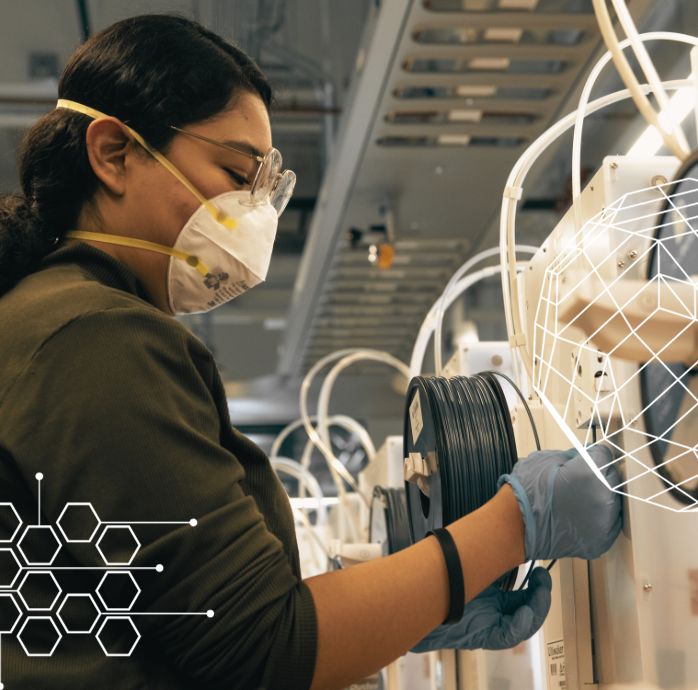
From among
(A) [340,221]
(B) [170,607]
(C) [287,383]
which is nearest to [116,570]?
(B) [170,607]

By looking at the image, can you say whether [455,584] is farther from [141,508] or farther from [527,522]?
[141,508]

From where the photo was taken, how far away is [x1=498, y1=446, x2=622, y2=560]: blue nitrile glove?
1.09 meters

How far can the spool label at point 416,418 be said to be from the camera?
1450 mm

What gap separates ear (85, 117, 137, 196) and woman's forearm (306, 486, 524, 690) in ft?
1.78

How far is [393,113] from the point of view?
3227 mm

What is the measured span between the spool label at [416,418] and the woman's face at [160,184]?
43 centimetres

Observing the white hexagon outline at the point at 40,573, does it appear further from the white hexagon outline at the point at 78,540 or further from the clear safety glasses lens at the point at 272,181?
the clear safety glasses lens at the point at 272,181

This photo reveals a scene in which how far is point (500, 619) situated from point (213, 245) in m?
0.61

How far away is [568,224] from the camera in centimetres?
138

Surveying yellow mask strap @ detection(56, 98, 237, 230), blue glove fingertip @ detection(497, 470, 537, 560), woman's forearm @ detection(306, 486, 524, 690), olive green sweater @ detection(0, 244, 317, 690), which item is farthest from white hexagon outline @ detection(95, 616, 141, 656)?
yellow mask strap @ detection(56, 98, 237, 230)

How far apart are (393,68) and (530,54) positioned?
1.29ft
